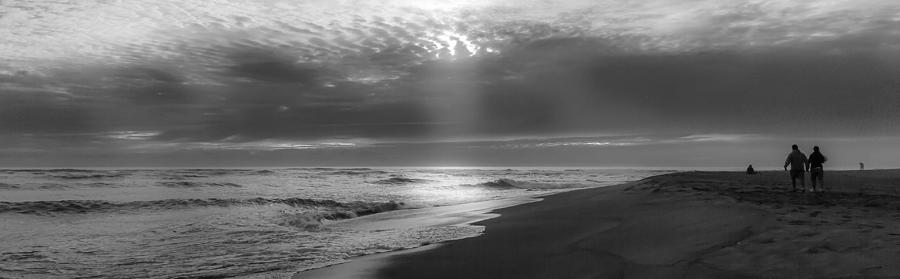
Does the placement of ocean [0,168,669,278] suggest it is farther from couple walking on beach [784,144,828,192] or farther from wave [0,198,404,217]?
couple walking on beach [784,144,828,192]

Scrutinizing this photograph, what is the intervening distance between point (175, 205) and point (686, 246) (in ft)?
85.7

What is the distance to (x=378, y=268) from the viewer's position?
31.7 feet

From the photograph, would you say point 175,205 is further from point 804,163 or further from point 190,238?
point 804,163

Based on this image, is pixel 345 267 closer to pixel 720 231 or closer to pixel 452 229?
pixel 452 229

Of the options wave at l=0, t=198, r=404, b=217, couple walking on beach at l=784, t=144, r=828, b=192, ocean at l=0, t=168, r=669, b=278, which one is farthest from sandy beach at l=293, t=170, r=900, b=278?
wave at l=0, t=198, r=404, b=217

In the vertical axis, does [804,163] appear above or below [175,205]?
above

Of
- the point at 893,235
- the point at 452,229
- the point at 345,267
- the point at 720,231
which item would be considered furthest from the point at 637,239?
the point at 452,229

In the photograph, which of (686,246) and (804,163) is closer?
(686,246)

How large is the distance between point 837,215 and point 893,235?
303 centimetres

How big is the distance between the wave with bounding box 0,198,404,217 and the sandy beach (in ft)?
39.5

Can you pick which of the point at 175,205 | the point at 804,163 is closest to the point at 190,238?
the point at 175,205

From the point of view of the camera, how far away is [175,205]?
2700 cm

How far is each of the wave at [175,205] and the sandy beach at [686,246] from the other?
1204 centimetres

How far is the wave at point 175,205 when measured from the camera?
24234 millimetres
